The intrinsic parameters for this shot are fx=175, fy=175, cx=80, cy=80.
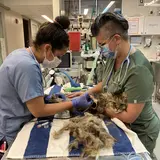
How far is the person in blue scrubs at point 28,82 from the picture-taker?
3.40 ft

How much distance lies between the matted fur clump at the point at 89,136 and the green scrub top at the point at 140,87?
305mm

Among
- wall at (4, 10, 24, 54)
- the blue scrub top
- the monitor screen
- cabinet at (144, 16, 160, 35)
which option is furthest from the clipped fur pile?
wall at (4, 10, 24, 54)

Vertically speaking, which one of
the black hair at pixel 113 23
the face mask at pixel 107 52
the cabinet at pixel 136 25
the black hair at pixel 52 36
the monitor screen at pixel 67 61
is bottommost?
the monitor screen at pixel 67 61

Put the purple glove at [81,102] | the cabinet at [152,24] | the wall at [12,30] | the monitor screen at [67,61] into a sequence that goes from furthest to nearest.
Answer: the wall at [12,30], the cabinet at [152,24], the monitor screen at [67,61], the purple glove at [81,102]

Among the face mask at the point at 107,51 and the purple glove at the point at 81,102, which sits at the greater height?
the face mask at the point at 107,51

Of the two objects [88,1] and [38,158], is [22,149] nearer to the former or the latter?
[38,158]

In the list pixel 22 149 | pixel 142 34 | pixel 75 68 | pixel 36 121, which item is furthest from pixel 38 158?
pixel 142 34

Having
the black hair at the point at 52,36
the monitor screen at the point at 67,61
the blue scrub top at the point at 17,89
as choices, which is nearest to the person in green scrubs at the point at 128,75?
the black hair at the point at 52,36

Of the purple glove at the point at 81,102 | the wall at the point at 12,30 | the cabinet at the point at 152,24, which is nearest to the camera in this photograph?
the purple glove at the point at 81,102

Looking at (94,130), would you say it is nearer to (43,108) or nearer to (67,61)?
(43,108)

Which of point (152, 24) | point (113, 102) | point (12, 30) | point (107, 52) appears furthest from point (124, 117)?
point (12, 30)

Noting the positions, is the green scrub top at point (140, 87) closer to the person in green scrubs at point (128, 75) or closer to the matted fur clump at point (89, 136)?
the person in green scrubs at point (128, 75)

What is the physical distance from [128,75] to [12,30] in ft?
23.4

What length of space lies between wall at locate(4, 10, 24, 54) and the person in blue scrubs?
589 cm
